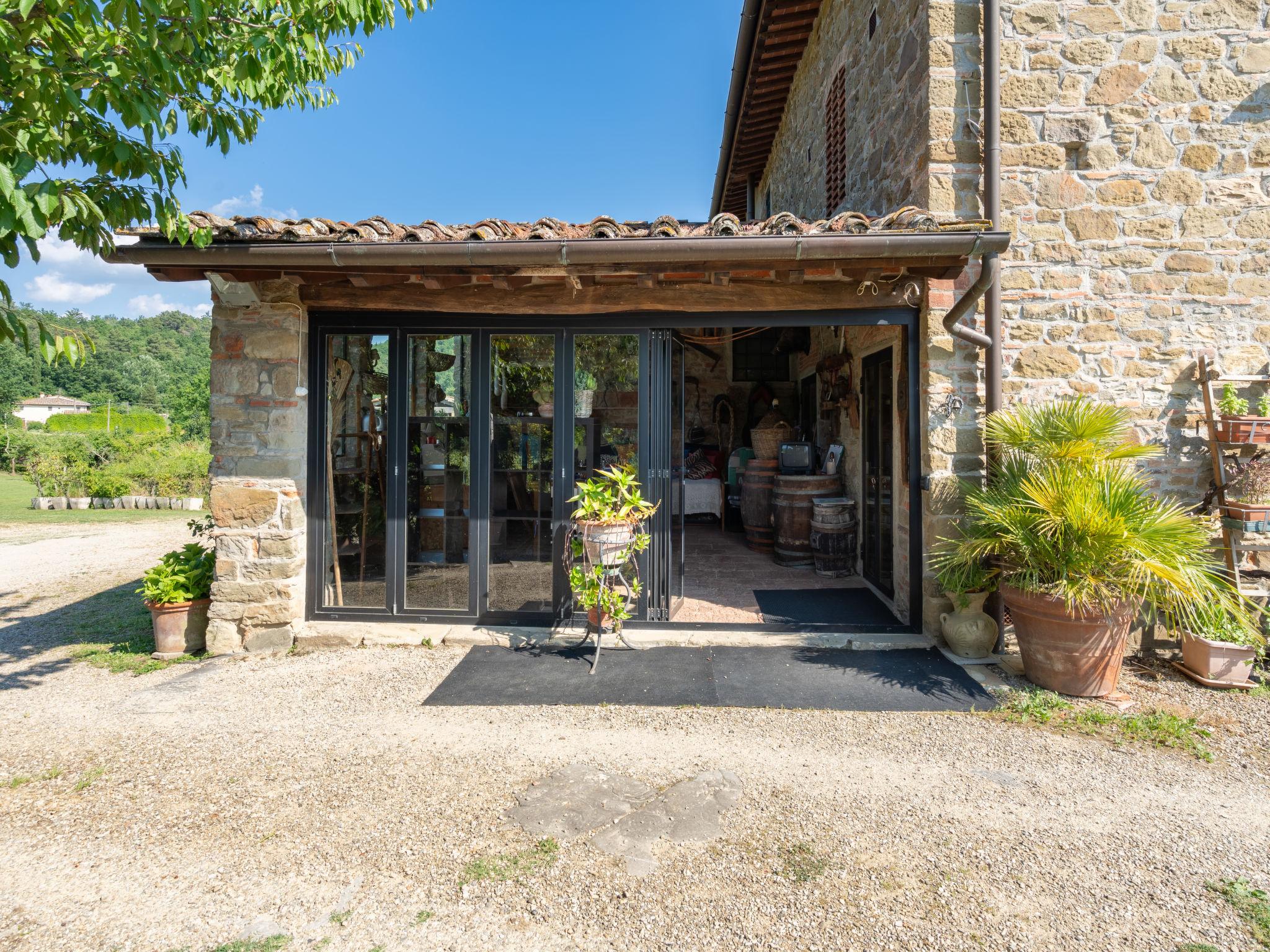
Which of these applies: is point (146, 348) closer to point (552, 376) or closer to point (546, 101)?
point (546, 101)

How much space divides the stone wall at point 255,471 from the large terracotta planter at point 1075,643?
193 inches

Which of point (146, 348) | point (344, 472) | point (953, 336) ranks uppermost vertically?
point (146, 348)

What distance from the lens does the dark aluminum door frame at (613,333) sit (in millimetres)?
4617

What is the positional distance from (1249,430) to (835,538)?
3.14 m

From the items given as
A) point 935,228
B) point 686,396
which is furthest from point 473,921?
point 686,396

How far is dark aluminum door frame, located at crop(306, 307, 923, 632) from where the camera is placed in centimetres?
462

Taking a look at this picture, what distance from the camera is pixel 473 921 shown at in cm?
202

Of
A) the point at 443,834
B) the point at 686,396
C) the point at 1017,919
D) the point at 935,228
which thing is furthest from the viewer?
the point at 686,396

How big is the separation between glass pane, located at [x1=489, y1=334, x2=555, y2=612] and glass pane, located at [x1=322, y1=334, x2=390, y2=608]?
0.83 meters

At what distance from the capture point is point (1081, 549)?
3637mm

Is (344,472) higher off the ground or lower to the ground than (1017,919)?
higher

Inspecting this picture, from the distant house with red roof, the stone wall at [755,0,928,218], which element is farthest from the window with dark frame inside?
the distant house with red roof

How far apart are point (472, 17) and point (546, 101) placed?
419 cm

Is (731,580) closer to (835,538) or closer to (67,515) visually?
(835,538)
